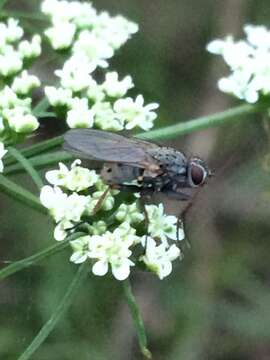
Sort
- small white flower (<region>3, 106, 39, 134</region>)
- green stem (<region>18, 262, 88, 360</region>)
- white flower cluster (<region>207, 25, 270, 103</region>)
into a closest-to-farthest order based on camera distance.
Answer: green stem (<region>18, 262, 88, 360</region>) < small white flower (<region>3, 106, 39, 134</region>) < white flower cluster (<region>207, 25, 270, 103</region>)

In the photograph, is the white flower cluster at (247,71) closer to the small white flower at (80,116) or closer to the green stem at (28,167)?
the small white flower at (80,116)

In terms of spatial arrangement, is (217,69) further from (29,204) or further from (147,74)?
(29,204)

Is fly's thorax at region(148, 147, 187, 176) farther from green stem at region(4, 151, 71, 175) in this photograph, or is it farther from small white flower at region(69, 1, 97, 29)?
small white flower at region(69, 1, 97, 29)

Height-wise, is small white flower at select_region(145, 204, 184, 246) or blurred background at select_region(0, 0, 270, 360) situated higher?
small white flower at select_region(145, 204, 184, 246)

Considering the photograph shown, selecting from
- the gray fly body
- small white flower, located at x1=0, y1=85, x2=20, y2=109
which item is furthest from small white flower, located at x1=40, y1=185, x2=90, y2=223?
small white flower, located at x1=0, y1=85, x2=20, y2=109

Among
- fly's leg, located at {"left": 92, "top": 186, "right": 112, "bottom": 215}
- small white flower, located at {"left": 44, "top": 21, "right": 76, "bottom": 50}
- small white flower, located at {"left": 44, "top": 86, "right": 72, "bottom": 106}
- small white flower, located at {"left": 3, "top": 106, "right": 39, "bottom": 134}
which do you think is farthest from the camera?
small white flower, located at {"left": 44, "top": 21, "right": 76, "bottom": 50}

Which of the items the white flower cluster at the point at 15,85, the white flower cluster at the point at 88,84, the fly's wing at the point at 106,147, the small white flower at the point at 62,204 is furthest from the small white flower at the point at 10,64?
the small white flower at the point at 62,204

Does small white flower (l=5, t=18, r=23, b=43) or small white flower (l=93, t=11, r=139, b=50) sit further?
small white flower (l=93, t=11, r=139, b=50)
